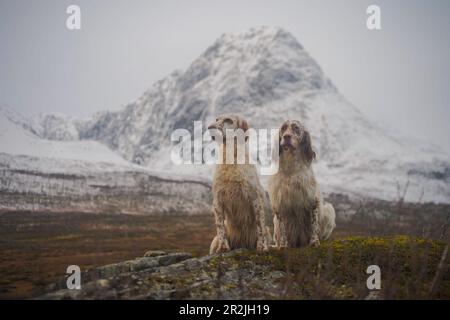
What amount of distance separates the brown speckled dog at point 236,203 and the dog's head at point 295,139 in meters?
0.95

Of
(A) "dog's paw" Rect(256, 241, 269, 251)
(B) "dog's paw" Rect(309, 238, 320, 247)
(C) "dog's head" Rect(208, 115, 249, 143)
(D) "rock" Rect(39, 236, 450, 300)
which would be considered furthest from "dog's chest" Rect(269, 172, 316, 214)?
(C) "dog's head" Rect(208, 115, 249, 143)

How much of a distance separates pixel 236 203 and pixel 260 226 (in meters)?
0.78

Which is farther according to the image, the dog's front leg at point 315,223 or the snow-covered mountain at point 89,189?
the snow-covered mountain at point 89,189

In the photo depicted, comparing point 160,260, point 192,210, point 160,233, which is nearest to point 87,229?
→ point 160,233

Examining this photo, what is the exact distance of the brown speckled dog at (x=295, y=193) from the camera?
1079 centimetres

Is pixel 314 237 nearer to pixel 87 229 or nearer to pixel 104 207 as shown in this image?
pixel 87 229

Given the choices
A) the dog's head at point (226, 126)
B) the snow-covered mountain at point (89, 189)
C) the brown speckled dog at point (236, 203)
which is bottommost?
the snow-covered mountain at point (89, 189)

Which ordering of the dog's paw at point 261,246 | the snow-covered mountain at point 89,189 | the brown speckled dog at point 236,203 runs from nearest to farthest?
the dog's paw at point 261,246
the brown speckled dog at point 236,203
the snow-covered mountain at point 89,189

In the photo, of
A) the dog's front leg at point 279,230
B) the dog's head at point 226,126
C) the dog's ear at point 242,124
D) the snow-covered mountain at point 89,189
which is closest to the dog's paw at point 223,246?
the dog's front leg at point 279,230

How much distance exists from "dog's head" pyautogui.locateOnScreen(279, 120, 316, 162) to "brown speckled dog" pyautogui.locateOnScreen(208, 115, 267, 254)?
950mm

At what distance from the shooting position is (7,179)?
146375 mm

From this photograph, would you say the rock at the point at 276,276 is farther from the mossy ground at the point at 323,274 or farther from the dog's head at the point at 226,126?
the dog's head at the point at 226,126

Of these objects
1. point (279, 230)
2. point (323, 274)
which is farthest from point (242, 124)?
point (323, 274)
